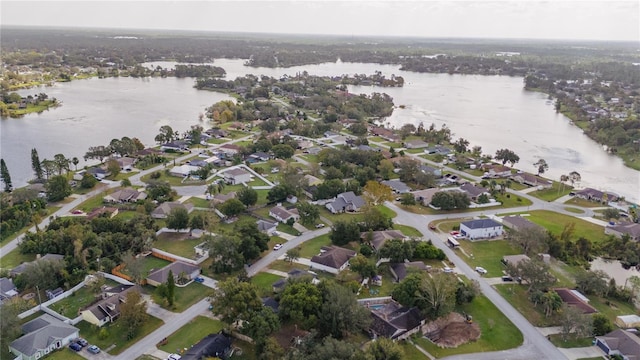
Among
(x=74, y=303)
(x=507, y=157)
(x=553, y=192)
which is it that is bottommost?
(x=74, y=303)

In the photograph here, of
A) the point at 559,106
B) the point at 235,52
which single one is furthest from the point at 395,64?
the point at 559,106

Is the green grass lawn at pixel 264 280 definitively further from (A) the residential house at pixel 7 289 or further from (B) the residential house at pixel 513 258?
(B) the residential house at pixel 513 258

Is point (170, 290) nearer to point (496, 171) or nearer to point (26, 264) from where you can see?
point (26, 264)

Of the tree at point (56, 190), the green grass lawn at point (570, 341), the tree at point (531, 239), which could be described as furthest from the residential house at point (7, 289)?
the tree at point (531, 239)

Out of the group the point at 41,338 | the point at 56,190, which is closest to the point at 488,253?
the point at 41,338

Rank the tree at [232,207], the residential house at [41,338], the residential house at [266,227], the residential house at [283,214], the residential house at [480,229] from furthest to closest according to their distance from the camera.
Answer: the residential house at [283,214], the tree at [232,207], the residential house at [480,229], the residential house at [266,227], the residential house at [41,338]

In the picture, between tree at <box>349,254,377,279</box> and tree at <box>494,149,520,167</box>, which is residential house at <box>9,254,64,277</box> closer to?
tree at <box>349,254,377,279</box>
